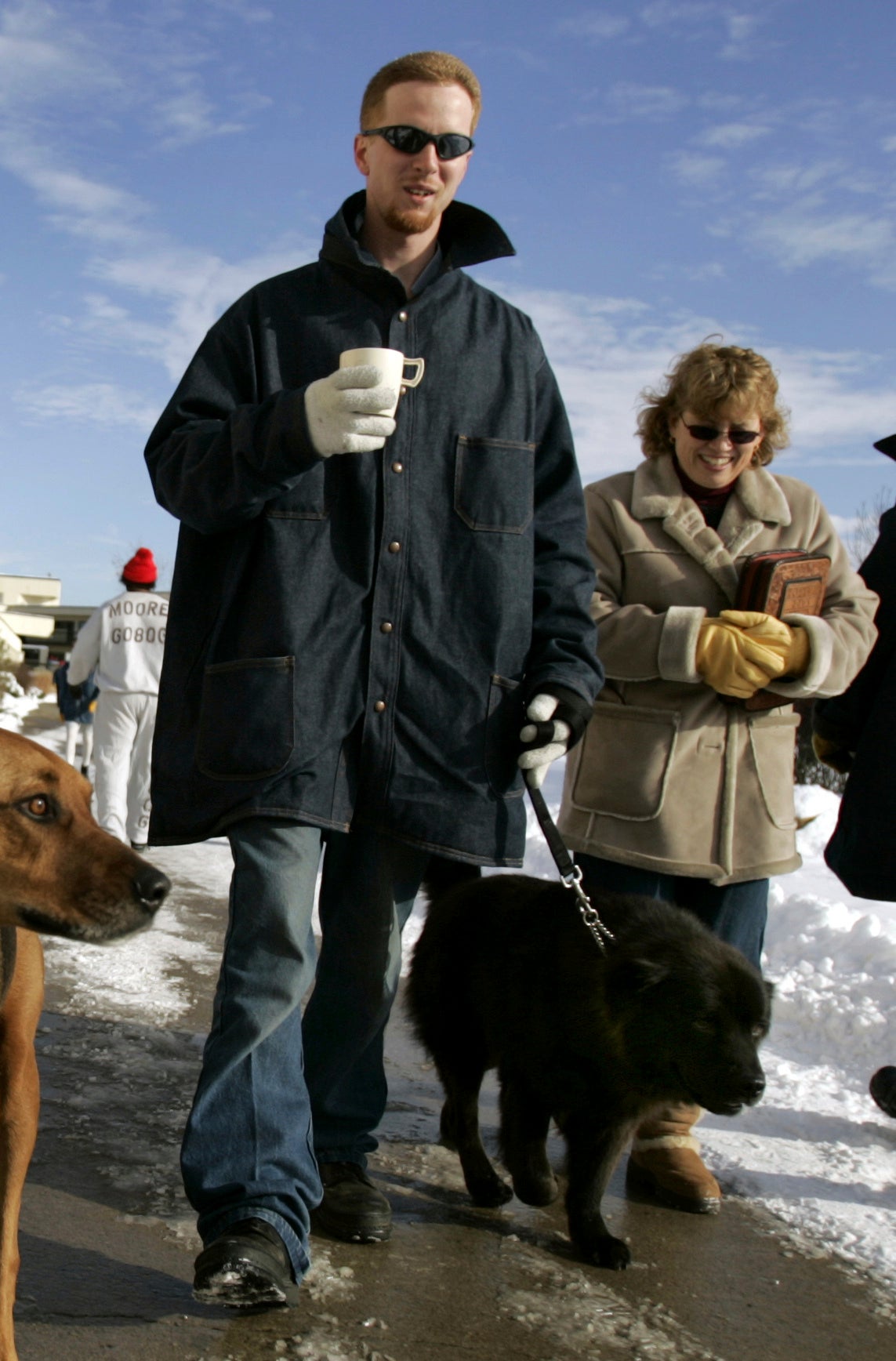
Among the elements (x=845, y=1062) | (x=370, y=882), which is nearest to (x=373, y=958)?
(x=370, y=882)

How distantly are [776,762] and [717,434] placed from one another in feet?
3.50

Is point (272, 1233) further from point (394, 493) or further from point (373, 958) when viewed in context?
point (394, 493)

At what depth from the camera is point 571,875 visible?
3592mm

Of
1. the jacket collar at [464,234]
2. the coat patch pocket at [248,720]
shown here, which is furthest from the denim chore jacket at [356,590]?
the jacket collar at [464,234]

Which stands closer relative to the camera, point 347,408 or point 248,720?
point 347,408

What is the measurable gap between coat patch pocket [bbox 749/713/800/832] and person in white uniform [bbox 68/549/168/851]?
5.96 metres

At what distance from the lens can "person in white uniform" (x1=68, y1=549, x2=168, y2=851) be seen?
9.67 m

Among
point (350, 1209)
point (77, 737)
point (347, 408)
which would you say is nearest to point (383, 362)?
point (347, 408)

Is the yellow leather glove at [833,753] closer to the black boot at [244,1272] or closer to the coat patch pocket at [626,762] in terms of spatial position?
the coat patch pocket at [626,762]

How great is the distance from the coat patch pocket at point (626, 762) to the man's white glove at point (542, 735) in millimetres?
867

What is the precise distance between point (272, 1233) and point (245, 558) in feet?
5.07

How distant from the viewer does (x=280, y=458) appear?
3.04 metres

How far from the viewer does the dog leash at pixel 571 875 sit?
11.6ft

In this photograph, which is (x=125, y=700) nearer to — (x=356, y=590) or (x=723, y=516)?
(x=723, y=516)
